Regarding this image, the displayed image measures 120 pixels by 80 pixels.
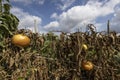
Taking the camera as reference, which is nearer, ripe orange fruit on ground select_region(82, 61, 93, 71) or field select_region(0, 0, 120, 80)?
field select_region(0, 0, 120, 80)

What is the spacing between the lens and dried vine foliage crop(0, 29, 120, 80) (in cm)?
390

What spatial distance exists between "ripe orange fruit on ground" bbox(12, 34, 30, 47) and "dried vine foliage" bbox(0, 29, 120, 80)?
0.29ft

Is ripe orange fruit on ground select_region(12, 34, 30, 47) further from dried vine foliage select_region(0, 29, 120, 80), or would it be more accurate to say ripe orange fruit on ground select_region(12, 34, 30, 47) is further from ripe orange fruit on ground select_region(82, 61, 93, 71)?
ripe orange fruit on ground select_region(82, 61, 93, 71)

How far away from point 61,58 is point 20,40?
2.34 feet

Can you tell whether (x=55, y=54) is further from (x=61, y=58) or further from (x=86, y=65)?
(x=86, y=65)

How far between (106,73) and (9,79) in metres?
1.44

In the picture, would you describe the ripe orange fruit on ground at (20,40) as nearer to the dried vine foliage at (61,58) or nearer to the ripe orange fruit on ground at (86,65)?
the dried vine foliage at (61,58)

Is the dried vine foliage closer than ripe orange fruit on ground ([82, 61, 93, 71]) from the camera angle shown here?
Yes

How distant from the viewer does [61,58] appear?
4.28m

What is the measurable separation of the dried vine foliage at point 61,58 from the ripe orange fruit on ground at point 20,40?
0.09 metres

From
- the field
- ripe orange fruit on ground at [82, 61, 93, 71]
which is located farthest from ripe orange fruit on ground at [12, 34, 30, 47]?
ripe orange fruit on ground at [82, 61, 93, 71]

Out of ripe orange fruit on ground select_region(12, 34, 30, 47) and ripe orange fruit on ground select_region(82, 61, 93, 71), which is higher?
ripe orange fruit on ground select_region(12, 34, 30, 47)

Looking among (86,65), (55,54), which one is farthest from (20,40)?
(86,65)

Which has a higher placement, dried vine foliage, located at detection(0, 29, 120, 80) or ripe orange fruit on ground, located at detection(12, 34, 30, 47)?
ripe orange fruit on ground, located at detection(12, 34, 30, 47)
